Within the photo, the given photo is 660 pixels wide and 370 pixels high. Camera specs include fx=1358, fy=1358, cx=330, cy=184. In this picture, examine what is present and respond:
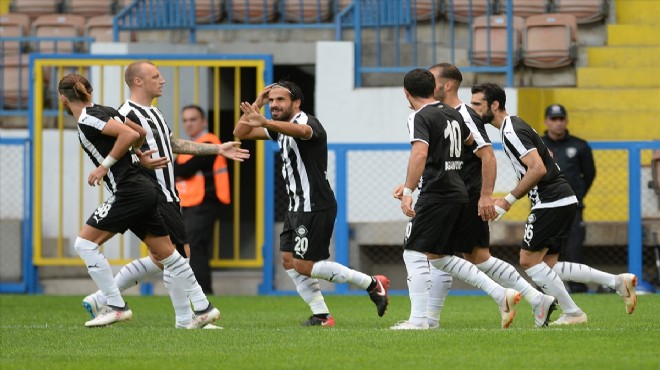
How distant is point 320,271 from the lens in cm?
1002

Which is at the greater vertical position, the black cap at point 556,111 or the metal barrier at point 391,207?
the black cap at point 556,111

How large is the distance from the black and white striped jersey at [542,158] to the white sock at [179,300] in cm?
250

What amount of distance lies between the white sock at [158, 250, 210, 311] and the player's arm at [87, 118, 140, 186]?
765 mm

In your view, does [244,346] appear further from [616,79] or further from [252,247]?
[616,79]

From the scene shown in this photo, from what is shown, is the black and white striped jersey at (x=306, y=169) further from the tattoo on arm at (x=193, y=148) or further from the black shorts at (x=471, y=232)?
the black shorts at (x=471, y=232)

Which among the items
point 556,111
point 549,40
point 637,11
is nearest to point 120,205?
point 556,111

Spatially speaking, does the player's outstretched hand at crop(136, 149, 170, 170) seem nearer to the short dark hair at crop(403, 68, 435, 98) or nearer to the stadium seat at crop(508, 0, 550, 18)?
the short dark hair at crop(403, 68, 435, 98)

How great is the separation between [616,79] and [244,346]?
943 centimetres

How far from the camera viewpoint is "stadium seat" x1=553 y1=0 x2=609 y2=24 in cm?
1716

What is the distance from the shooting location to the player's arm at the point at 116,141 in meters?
9.40

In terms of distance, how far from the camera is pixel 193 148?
1010cm

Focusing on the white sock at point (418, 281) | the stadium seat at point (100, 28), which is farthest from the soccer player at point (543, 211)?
the stadium seat at point (100, 28)

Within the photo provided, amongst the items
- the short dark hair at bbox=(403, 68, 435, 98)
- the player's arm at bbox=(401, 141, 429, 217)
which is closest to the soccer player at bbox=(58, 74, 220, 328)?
the player's arm at bbox=(401, 141, 429, 217)

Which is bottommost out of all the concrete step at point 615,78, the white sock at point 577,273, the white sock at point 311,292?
the white sock at point 311,292
